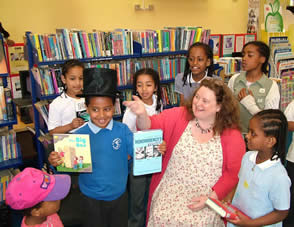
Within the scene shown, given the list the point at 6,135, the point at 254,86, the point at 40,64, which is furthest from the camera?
the point at 6,135

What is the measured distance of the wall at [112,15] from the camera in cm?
442

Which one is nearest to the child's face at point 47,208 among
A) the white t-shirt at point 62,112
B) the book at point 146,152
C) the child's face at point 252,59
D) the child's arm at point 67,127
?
the book at point 146,152

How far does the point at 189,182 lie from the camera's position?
73.0 inches

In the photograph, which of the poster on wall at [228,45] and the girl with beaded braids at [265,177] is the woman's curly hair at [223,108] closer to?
the girl with beaded braids at [265,177]

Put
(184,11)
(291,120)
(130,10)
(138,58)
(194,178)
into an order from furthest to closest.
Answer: (184,11)
(130,10)
(138,58)
(291,120)
(194,178)

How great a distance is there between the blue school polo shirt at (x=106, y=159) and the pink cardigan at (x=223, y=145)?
27cm

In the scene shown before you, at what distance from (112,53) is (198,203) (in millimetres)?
2659

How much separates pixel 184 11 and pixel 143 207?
16.5ft

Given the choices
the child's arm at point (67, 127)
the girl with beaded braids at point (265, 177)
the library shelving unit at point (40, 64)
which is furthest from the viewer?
the library shelving unit at point (40, 64)

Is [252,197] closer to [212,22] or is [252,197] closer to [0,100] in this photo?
[0,100]

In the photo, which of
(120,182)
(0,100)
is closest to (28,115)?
(0,100)

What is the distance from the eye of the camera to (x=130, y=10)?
550cm

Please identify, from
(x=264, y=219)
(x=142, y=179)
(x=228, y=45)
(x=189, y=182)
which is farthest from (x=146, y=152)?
(x=228, y=45)

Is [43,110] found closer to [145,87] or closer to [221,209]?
[145,87]
